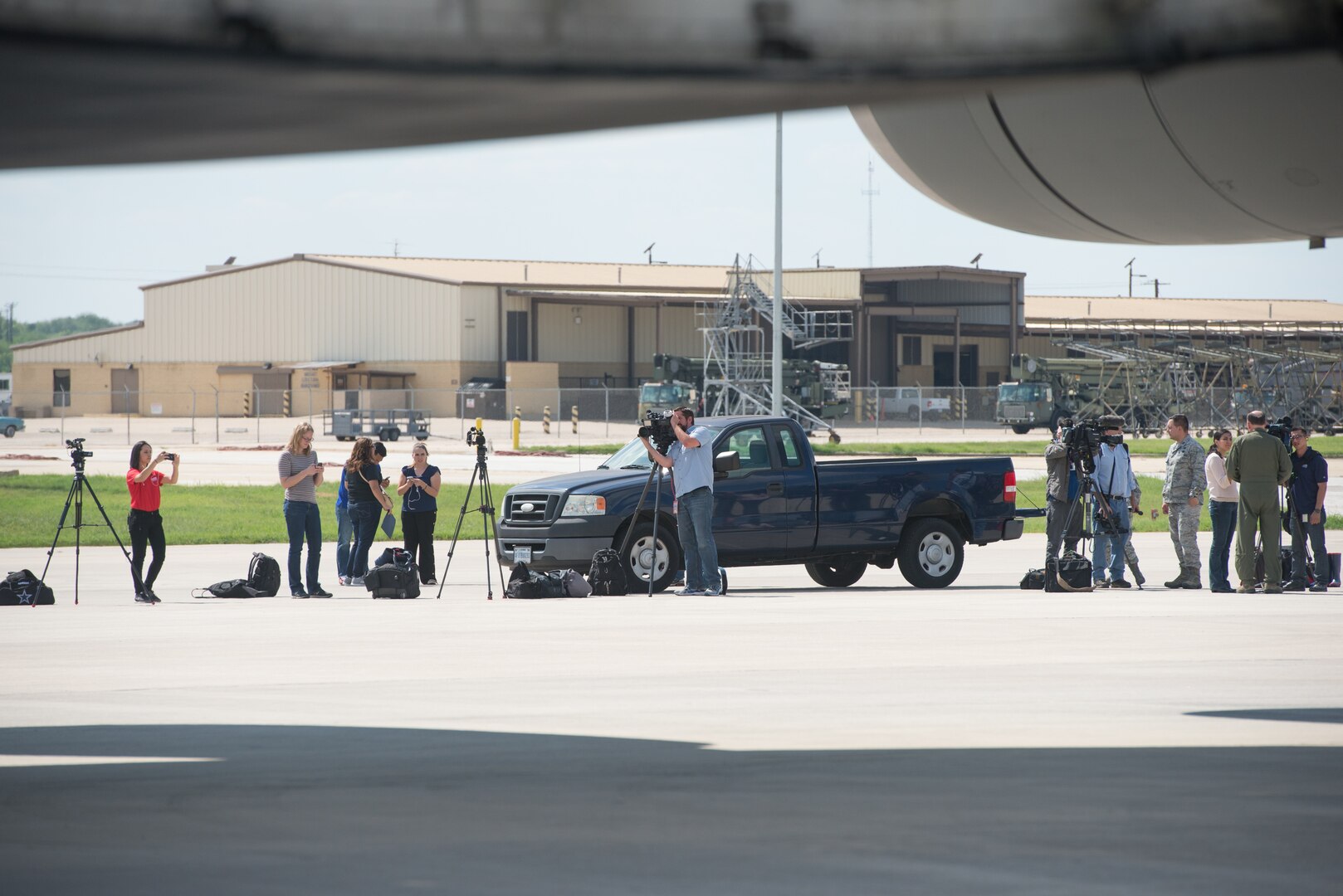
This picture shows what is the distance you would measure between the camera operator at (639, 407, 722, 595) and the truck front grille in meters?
1.25

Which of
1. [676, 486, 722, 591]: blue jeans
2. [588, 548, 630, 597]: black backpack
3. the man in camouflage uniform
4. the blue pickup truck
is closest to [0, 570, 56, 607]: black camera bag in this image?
the blue pickup truck

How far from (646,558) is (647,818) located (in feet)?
30.9

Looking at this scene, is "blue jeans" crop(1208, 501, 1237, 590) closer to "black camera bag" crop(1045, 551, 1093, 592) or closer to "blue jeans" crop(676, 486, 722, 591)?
"black camera bag" crop(1045, 551, 1093, 592)

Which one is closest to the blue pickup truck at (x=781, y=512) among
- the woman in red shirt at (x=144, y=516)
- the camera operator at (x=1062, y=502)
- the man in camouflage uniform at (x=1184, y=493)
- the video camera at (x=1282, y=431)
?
the camera operator at (x=1062, y=502)

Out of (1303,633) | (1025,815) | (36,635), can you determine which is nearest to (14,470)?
(36,635)

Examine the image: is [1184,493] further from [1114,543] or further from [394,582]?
[394,582]

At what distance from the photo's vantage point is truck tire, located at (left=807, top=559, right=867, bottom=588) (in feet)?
53.2

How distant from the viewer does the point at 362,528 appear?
15.5 meters

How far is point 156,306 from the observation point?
7619 cm

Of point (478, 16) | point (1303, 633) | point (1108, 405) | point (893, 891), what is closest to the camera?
point (478, 16)

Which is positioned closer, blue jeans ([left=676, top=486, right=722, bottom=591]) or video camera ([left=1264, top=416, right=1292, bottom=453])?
blue jeans ([left=676, top=486, right=722, bottom=591])

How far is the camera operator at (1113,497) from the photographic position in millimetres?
15273

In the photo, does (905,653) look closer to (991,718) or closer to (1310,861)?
(991,718)

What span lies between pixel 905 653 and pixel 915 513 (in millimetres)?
5556
